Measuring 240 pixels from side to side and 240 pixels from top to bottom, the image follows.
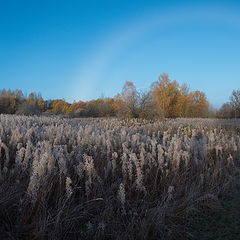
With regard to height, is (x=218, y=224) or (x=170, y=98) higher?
(x=170, y=98)

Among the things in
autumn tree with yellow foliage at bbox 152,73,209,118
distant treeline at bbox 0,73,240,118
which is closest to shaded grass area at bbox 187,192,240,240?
distant treeline at bbox 0,73,240,118

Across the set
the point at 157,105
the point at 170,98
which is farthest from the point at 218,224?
the point at 170,98

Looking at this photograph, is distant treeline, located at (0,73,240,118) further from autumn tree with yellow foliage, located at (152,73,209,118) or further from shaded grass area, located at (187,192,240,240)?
shaded grass area, located at (187,192,240,240)

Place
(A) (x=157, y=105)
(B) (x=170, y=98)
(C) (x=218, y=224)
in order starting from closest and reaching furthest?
1. (C) (x=218, y=224)
2. (A) (x=157, y=105)
3. (B) (x=170, y=98)

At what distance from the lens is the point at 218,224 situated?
8.32 feet

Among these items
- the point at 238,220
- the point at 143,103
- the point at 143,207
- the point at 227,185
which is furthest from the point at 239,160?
the point at 143,103

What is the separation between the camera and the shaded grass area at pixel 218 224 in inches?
90.2

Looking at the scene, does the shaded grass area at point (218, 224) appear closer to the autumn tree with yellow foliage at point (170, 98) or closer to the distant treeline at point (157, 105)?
the distant treeline at point (157, 105)

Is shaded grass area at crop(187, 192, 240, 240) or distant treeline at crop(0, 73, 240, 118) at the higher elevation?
distant treeline at crop(0, 73, 240, 118)

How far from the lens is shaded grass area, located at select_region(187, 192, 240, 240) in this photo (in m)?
2.29

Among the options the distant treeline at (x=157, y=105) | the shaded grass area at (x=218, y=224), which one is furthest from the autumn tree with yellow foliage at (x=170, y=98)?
the shaded grass area at (x=218, y=224)

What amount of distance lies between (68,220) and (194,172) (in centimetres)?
264

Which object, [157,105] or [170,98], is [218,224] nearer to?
[157,105]

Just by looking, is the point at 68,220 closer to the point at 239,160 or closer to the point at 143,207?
the point at 143,207
